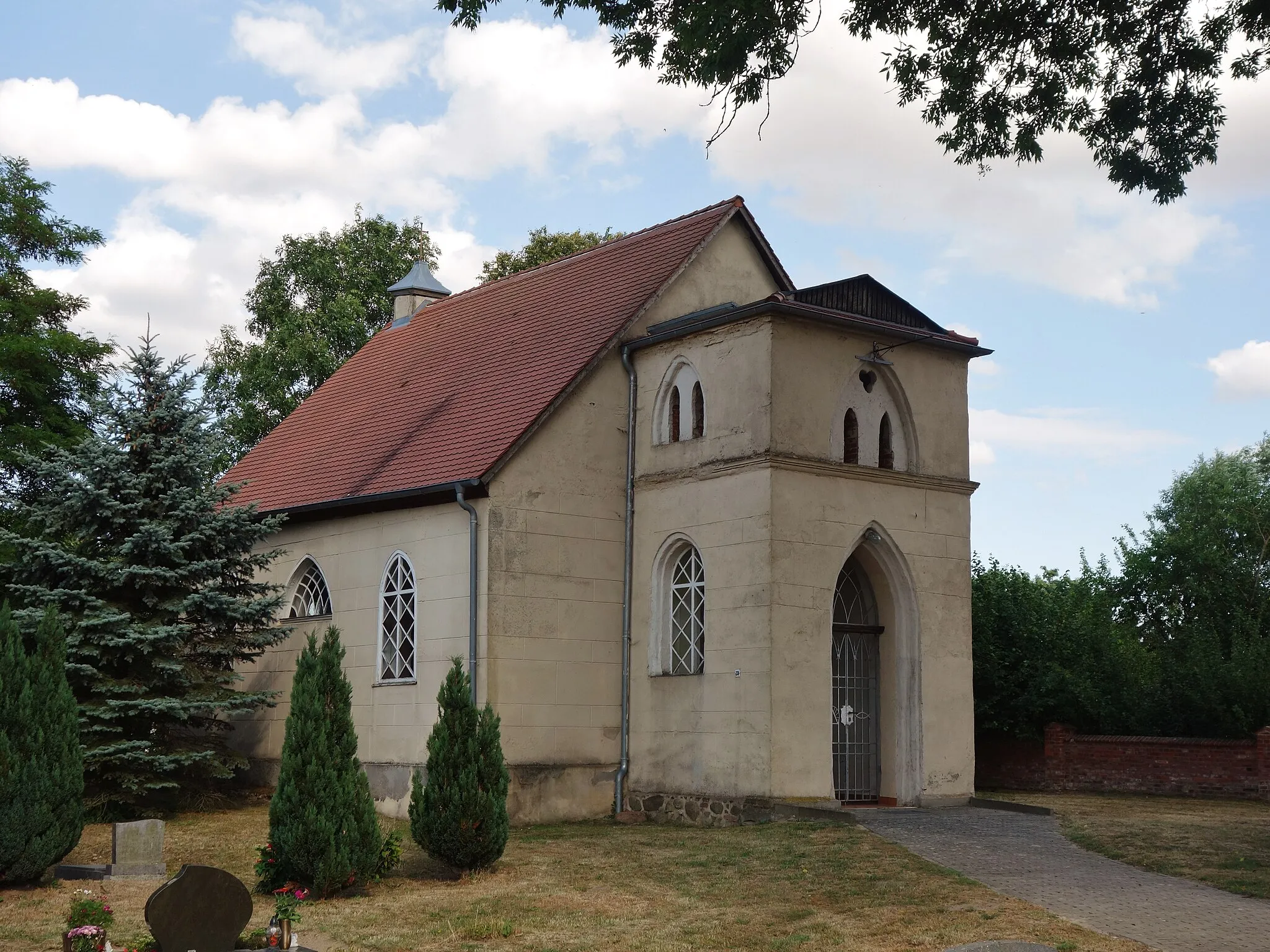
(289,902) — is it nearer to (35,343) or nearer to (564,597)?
(564,597)

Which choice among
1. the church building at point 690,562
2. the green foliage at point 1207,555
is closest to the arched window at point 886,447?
the church building at point 690,562

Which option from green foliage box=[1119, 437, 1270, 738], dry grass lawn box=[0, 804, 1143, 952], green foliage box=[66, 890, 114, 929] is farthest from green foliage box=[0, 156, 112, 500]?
green foliage box=[1119, 437, 1270, 738]

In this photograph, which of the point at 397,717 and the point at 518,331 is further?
the point at 518,331

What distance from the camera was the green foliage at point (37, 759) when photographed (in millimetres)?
13391

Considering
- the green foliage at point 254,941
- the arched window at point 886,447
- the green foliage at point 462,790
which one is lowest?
the green foliage at point 254,941

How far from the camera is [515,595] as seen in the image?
1895 cm

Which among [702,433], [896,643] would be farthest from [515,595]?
[896,643]

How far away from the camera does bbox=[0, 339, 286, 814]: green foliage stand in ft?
60.5

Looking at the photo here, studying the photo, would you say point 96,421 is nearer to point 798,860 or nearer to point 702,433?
point 702,433

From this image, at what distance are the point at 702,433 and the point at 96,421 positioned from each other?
8217 mm

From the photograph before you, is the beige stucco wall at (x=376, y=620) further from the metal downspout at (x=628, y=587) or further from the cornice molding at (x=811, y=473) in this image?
the cornice molding at (x=811, y=473)

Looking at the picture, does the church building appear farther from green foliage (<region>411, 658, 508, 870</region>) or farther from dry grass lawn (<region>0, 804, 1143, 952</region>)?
green foliage (<region>411, 658, 508, 870</region>)

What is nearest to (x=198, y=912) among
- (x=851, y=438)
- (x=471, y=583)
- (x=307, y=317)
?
(x=471, y=583)

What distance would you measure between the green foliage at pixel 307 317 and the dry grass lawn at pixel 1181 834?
2333cm
